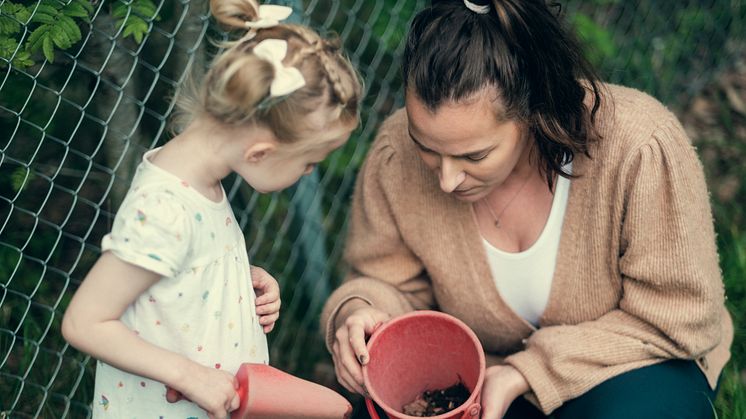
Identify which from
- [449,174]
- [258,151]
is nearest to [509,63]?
[449,174]

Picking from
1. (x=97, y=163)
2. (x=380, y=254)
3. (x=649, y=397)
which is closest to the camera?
(x=649, y=397)

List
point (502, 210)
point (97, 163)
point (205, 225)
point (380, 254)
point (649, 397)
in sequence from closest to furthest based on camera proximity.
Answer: point (205, 225) → point (649, 397) → point (502, 210) → point (380, 254) → point (97, 163)

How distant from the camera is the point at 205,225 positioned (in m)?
1.69

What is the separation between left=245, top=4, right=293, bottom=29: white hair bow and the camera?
1704mm

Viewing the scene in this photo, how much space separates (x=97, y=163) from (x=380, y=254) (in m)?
0.86

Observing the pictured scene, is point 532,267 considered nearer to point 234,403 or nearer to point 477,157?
point 477,157

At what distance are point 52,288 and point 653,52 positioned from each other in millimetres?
2546

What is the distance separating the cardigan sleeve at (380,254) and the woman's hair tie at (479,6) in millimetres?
493

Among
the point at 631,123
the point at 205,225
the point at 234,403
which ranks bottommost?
the point at 234,403

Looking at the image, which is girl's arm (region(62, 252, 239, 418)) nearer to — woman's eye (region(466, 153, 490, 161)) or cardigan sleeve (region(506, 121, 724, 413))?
woman's eye (region(466, 153, 490, 161))

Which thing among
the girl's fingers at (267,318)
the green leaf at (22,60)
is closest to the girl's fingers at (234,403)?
the girl's fingers at (267,318)

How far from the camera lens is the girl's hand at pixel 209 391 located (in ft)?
5.48

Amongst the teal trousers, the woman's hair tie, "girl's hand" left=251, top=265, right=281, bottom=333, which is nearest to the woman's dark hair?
the woman's hair tie

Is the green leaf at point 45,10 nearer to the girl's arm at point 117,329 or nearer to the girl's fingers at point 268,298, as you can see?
the girl's arm at point 117,329
